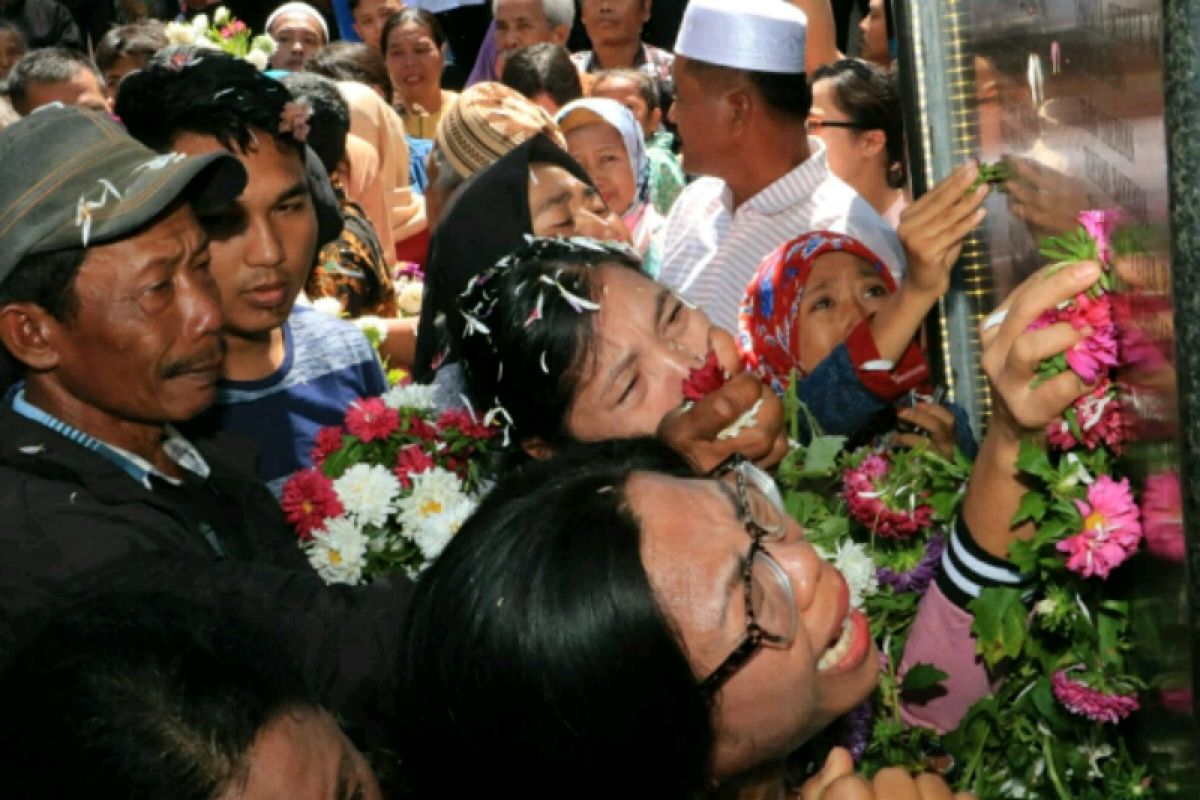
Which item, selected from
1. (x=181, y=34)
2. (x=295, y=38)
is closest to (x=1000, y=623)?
(x=181, y=34)

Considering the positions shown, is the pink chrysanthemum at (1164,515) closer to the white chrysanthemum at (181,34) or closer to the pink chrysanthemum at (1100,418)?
the pink chrysanthemum at (1100,418)

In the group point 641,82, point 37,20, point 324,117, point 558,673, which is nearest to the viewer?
point 558,673

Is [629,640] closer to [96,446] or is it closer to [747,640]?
[747,640]

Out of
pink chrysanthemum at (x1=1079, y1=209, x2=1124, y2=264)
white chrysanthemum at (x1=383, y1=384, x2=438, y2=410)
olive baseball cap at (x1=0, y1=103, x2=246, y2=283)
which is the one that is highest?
olive baseball cap at (x1=0, y1=103, x2=246, y2=283)

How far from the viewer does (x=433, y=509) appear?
3.16m

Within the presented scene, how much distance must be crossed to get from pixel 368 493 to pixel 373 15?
6596mm

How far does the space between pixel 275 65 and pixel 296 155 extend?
201 inches

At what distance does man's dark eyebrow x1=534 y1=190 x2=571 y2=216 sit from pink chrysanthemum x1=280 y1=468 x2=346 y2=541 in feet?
3.03

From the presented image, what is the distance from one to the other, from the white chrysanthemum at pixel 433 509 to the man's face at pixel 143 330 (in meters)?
0.58

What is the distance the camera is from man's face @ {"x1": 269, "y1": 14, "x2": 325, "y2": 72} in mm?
8461

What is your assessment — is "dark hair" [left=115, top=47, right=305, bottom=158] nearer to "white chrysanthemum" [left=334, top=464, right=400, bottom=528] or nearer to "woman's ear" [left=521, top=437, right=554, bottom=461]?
"white chrysanthemum" [left=334, top=464, right=400, bottom=528]

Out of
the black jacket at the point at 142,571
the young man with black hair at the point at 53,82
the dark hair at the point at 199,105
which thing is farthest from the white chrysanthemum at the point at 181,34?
the black jacket at the point at 142,571

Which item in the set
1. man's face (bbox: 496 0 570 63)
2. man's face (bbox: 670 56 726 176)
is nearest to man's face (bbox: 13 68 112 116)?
man's face (bbox: 496 0 570 63)

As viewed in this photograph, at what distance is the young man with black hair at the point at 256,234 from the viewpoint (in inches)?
135
